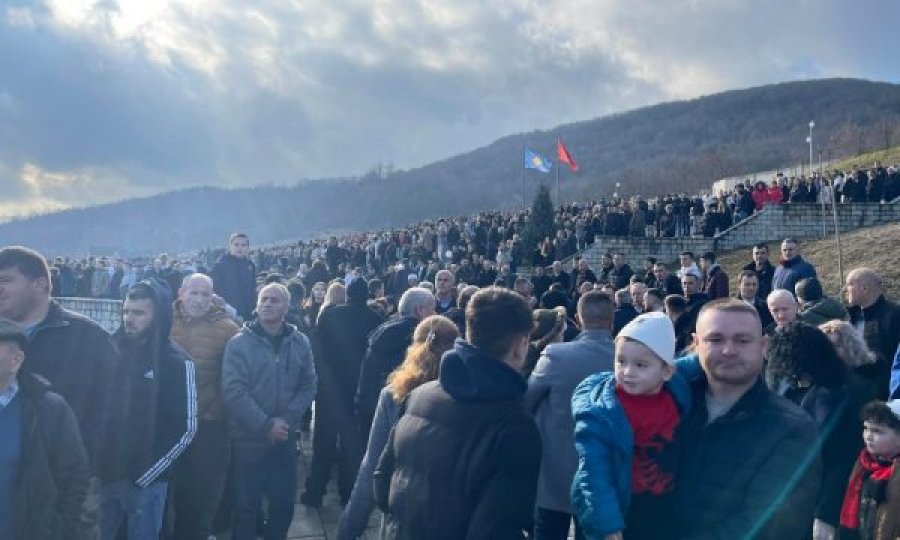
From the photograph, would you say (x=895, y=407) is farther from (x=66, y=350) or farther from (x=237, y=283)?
(x=237, y=283)

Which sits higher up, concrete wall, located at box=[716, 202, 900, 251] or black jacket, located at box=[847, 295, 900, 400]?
concrete wall, located at box=[716, 202, 900, 251]

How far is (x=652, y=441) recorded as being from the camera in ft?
8.20

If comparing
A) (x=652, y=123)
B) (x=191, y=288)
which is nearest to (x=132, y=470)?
(x=191, y=288)

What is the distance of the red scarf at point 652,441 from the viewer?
97.7 inches

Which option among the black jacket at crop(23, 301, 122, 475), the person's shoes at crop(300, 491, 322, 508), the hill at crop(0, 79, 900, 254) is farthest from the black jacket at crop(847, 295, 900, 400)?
the hill at crop(0, 79, 900, 254)

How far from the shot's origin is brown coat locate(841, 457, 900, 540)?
3.17 meters

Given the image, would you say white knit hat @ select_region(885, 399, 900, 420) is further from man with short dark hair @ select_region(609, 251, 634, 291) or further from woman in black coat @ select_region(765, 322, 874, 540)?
man with short dark hair @ select_region(609, 251, 634, 291)

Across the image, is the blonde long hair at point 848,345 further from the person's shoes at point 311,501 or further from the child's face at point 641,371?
the person's shoes at point 311,501

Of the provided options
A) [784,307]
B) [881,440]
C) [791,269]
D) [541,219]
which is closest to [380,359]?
[784,307]

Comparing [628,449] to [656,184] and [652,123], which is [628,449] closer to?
[656,184]

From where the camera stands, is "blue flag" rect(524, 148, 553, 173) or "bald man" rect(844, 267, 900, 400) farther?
"blue flag" rect(524, 148, 553, 173)

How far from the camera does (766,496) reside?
7.39ft

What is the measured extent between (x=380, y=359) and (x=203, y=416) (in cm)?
123

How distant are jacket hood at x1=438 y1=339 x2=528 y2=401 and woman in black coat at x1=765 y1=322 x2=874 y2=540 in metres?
1.73
